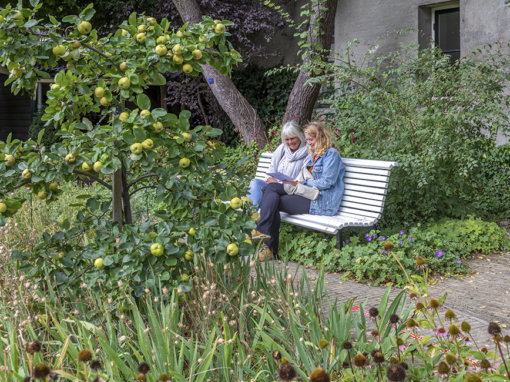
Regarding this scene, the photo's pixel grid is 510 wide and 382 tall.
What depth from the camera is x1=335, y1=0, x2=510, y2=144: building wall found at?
32.6ft

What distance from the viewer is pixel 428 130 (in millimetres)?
6250

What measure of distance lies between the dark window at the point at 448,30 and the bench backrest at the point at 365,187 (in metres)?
6.11

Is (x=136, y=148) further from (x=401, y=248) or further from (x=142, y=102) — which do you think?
(x=401, y=248)

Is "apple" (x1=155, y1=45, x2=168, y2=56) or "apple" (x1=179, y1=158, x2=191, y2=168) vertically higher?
"apple" (x1=155, y1=45, x2=168, y2=56)

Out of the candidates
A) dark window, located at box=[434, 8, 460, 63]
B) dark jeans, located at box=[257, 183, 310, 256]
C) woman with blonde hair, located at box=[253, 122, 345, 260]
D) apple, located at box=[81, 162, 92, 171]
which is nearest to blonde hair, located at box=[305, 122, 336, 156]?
woman with blonde hair, located at box=[253, 122, 345, 260]

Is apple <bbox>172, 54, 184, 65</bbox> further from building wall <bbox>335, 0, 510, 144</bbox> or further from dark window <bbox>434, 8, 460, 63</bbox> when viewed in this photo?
dark window <bbox>434, 8, 460, 63</bbox>

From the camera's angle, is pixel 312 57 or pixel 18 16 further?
pixel 312 57

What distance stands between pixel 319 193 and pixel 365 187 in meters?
0.49

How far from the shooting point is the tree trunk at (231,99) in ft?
36.7

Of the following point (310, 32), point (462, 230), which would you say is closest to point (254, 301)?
point (462, 230)

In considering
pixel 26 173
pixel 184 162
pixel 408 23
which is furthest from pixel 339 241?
pixel 408 23

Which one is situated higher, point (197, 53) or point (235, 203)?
point (197, 53)

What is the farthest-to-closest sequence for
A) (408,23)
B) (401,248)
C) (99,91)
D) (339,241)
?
(408,23)
(339,241)
(401,248)
(99,91)

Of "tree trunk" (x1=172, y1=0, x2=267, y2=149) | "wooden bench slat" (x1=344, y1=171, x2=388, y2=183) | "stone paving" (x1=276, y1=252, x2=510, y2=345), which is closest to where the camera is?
"stone paving" (x1=276, y1=252, x2=510, y2=345)
